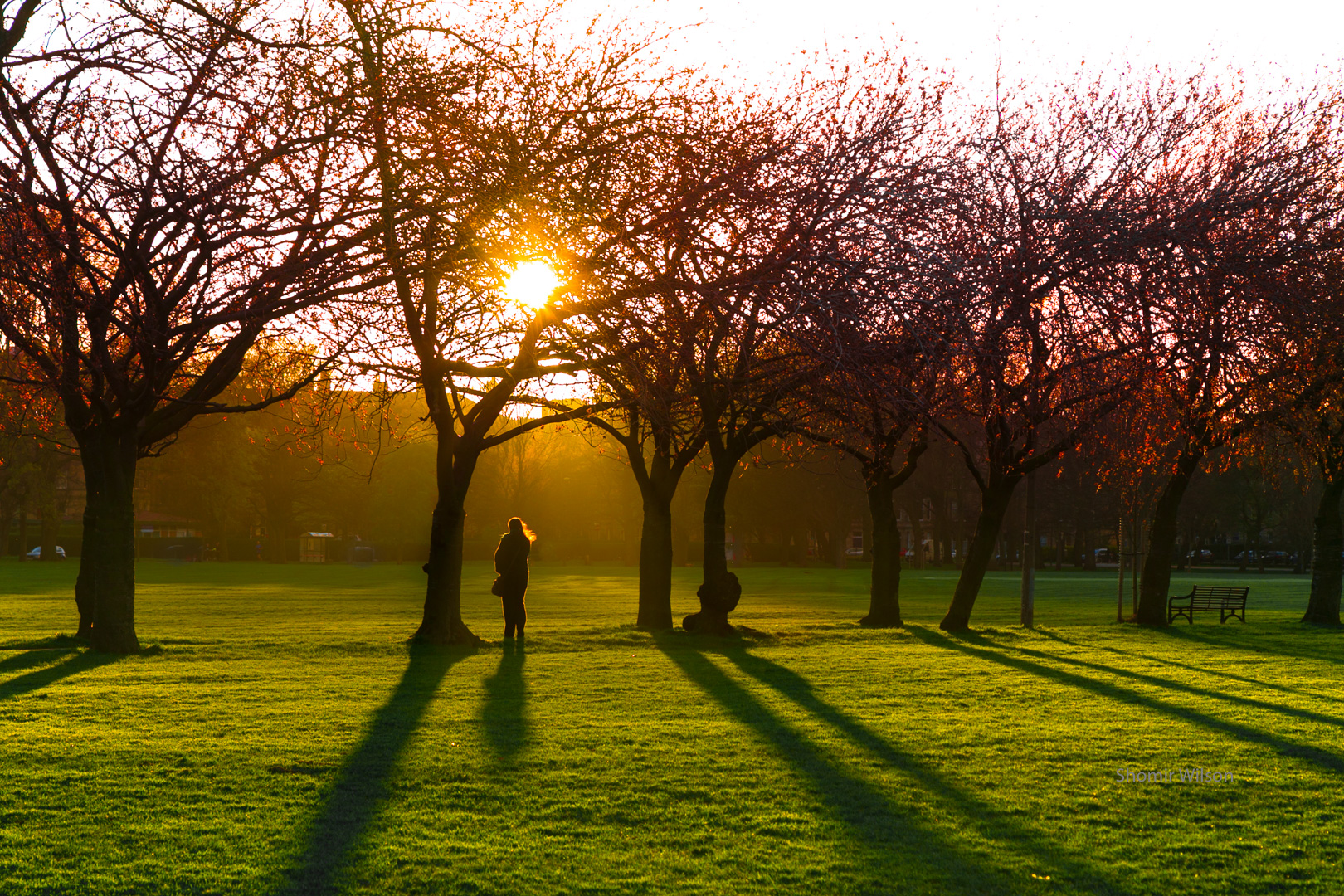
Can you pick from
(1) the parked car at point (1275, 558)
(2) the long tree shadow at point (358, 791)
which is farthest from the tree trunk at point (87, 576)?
(1) the parked car at point (1275, 558)

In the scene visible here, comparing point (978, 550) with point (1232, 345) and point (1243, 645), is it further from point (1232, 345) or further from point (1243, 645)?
point (1232, 345)

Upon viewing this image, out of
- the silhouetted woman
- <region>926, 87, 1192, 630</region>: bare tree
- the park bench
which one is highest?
<region>926, 87, 1192, 630</region>: bare tree

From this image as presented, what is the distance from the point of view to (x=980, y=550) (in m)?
24.2

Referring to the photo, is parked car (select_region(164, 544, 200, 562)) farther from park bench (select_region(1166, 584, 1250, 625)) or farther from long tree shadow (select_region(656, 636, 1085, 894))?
long tree shadow (select_region(656, 636, 1085, 894))

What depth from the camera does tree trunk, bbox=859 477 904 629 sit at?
24.7 m

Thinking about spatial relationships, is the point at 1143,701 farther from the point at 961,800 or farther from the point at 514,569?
the point at 514,569

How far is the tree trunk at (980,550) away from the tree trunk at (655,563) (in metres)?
5.42

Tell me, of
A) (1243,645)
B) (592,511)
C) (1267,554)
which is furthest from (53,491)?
(1267,554)

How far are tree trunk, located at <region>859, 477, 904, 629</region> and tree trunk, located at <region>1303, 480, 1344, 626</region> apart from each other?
831cm

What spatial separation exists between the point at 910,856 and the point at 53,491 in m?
59.5

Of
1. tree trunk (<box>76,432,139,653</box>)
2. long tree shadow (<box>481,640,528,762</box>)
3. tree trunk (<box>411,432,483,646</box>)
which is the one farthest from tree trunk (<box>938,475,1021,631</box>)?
tree trunk (<box>76,432,139,653</box>)

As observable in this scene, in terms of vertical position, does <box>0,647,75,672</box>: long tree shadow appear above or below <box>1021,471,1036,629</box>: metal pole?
below

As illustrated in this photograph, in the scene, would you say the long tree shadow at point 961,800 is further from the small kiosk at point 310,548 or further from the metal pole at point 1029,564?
the small kiosk at point 310,548

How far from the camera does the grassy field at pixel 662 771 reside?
603cm
